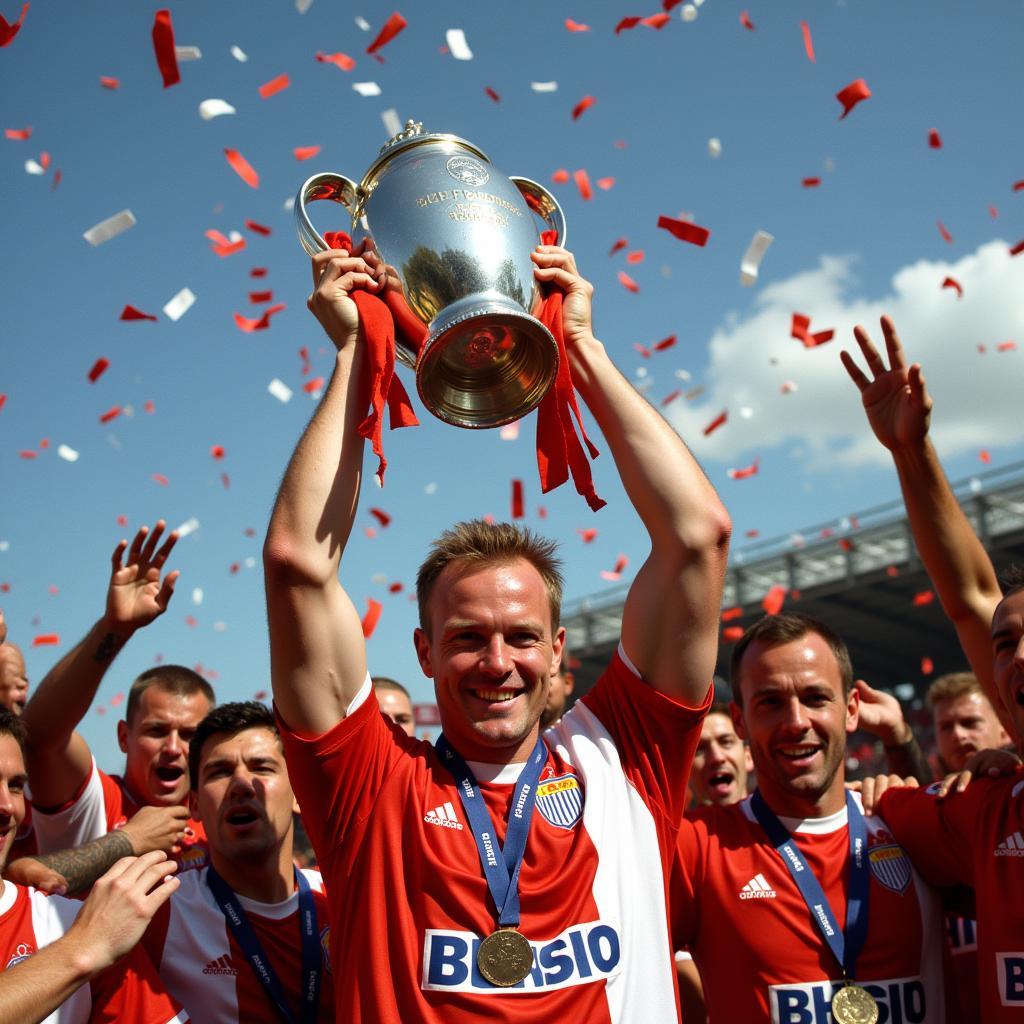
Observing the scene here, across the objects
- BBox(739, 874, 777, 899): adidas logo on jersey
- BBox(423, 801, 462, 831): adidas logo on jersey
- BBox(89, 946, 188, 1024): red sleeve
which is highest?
BBox(423, 801, 462, 831): adidas logo on jersey

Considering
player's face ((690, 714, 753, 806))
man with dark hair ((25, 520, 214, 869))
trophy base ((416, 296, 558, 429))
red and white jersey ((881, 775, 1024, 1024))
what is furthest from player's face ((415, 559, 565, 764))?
player's face ((690, 714, 753, 806))

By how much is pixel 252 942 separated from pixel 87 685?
149 cm

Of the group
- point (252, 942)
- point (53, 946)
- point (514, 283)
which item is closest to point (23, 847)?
point (252, 942)

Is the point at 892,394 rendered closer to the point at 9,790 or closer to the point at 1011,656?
the point at 1011,656

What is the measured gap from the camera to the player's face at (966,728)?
5.41 m

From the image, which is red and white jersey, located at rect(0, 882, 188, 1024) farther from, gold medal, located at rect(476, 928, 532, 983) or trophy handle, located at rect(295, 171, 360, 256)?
trophy handle, located at rect(295, 171, 360, 256)

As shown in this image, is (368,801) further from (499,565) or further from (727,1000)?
(727,1000)

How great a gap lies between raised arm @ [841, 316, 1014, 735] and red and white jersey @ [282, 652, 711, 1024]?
4.02 feet

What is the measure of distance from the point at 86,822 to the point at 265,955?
5.21ft

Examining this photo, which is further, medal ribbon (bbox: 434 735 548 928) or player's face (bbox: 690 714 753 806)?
player's face (bbox: 690 714 753 806)

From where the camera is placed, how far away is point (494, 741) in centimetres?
240

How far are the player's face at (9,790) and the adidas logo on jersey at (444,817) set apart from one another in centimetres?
133

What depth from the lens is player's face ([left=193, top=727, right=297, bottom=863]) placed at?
3.27 meters

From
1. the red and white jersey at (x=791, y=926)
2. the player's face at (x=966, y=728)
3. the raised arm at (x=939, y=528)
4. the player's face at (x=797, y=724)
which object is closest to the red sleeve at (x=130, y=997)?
the red and white jersey at (x=791, y=926)
